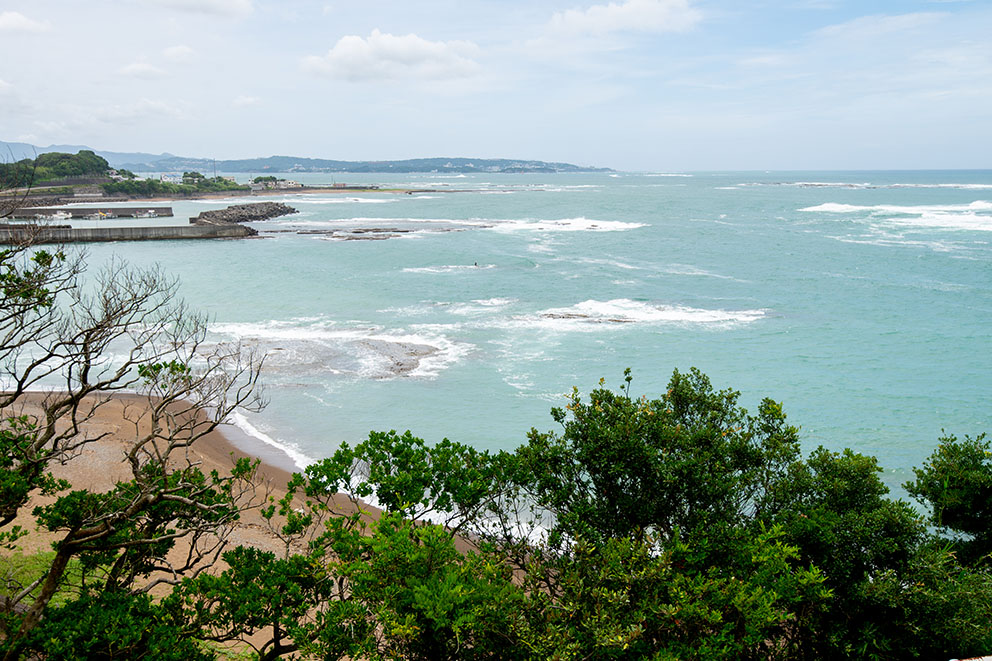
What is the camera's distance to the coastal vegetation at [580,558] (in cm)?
650

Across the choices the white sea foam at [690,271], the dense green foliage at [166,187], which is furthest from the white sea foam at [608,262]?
the dense green foliage at [166,187]

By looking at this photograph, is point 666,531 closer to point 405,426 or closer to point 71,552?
point 71,552

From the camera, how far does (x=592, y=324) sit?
107 feet

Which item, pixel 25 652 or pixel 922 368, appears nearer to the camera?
pixel 25 652

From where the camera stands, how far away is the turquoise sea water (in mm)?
21719

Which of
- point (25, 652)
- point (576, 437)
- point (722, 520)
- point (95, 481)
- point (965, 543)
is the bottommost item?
point (95, 481)

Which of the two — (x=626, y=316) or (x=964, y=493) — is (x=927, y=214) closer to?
(x=626, y=316)

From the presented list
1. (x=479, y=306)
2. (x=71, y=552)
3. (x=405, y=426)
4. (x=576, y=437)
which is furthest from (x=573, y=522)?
(x=479, y=306)

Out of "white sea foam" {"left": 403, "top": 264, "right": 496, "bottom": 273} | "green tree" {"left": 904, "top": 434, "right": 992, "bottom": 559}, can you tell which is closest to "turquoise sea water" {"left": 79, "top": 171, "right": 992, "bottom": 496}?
"white sea foam" {"left": 403, "top": 264, "right": 496, "bottom": 273}

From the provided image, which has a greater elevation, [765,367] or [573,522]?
[573,522]

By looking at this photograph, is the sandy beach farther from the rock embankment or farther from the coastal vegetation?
the rock embankment

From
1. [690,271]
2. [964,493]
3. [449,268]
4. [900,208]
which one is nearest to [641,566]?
[964,493]

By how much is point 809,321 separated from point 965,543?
24.9m

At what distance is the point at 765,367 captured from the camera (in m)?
26.0
